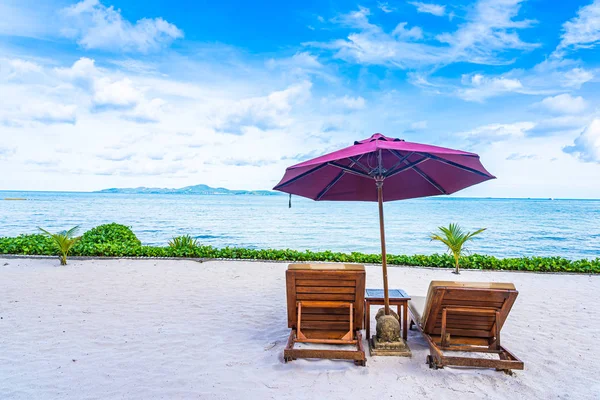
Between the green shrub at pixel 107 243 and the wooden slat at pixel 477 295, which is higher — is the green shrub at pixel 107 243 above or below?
above

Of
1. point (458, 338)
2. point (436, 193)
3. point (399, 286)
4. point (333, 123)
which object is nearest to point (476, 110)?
point (333, 123)

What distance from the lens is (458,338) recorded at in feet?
12.8

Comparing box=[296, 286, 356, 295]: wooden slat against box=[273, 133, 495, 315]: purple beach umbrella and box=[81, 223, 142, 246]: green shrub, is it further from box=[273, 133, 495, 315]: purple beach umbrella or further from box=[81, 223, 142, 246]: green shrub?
box=[81, 223, 142, 246]: green shrub

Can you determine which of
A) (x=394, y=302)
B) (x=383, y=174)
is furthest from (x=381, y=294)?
(x=383, y=174)

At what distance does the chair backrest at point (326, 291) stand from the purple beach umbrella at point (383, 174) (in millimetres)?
Result: 384

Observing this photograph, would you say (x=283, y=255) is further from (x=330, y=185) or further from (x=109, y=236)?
(x=109, y=236)

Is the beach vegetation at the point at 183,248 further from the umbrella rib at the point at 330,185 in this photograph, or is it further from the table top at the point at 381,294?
the table top at the point at 381,294

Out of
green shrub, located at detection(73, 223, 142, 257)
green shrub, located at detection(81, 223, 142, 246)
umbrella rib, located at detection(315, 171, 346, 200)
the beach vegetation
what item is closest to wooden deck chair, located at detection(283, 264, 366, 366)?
umbrella rib, located at detection(315, 171, 346, 200)

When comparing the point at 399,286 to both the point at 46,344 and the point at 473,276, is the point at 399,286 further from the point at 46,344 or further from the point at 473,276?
the point at 46,344

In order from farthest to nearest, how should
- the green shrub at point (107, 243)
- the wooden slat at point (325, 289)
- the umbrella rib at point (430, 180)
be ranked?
the green shrub at point (107, 243) → the umbrella rib at point (430, 180) → the wooden slat at point (325, 289)

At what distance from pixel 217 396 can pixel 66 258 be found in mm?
7898

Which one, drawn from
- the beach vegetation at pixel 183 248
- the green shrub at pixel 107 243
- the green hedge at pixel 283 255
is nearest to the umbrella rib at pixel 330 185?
the green hedge at pixel 283 255

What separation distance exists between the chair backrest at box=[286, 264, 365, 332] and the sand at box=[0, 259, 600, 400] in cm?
41

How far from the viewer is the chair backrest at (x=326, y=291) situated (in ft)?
12.5
